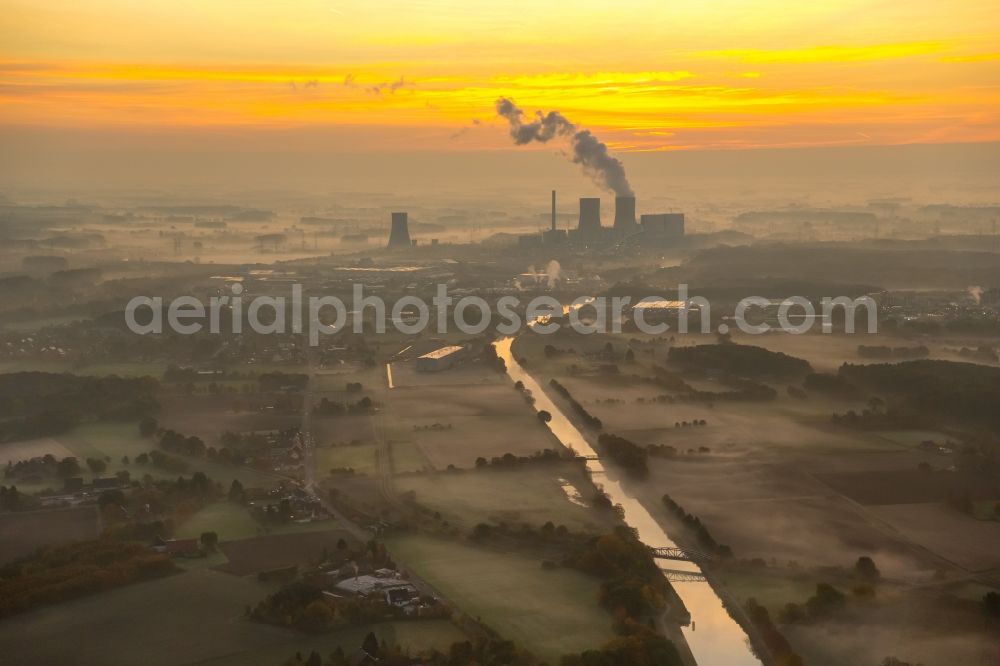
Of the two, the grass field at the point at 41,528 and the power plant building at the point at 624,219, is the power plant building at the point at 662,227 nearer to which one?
the power plant building at the point at 624,219

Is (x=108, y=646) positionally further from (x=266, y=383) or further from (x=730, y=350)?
(x=730, y=350)

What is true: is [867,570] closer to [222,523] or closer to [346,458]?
[222,523]

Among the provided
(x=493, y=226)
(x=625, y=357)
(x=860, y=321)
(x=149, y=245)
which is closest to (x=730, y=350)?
(x=625, y=357)

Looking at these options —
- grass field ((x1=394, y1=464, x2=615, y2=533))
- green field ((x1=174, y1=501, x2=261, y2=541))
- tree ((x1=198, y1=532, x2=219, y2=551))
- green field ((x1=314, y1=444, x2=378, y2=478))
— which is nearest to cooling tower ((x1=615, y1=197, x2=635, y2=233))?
green field ((x1=314, y1=444, x2=378, y2=478))

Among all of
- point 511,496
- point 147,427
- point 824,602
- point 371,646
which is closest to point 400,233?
point 147,427

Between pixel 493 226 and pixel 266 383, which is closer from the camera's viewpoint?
pixel 266 383

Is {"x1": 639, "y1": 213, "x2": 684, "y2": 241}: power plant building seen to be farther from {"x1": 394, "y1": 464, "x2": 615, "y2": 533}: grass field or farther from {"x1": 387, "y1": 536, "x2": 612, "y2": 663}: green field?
{"x1": 387, "y1": 536, "x2": 612, "y2": 663}: green field
